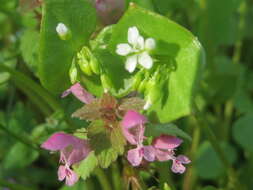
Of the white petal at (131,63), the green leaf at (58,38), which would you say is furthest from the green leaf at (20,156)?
the white petal at (131,63)

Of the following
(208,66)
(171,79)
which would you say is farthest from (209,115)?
(171,79)

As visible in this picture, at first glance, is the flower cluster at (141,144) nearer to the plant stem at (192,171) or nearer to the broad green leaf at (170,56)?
the broad green leaf at (170,56)

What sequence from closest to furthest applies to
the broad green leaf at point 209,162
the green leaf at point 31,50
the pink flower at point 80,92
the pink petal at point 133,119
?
1. the pink petal at point 133,119
2. the pink flower at point 80,92
3. the green leaf at point 31,50
4. the broad green leaf at point 209,162

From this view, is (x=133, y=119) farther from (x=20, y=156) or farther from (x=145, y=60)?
(x=20, y=156)

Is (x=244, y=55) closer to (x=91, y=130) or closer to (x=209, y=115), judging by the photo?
(x=209, y=115)

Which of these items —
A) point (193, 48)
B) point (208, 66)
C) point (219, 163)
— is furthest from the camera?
point (208, 66)
